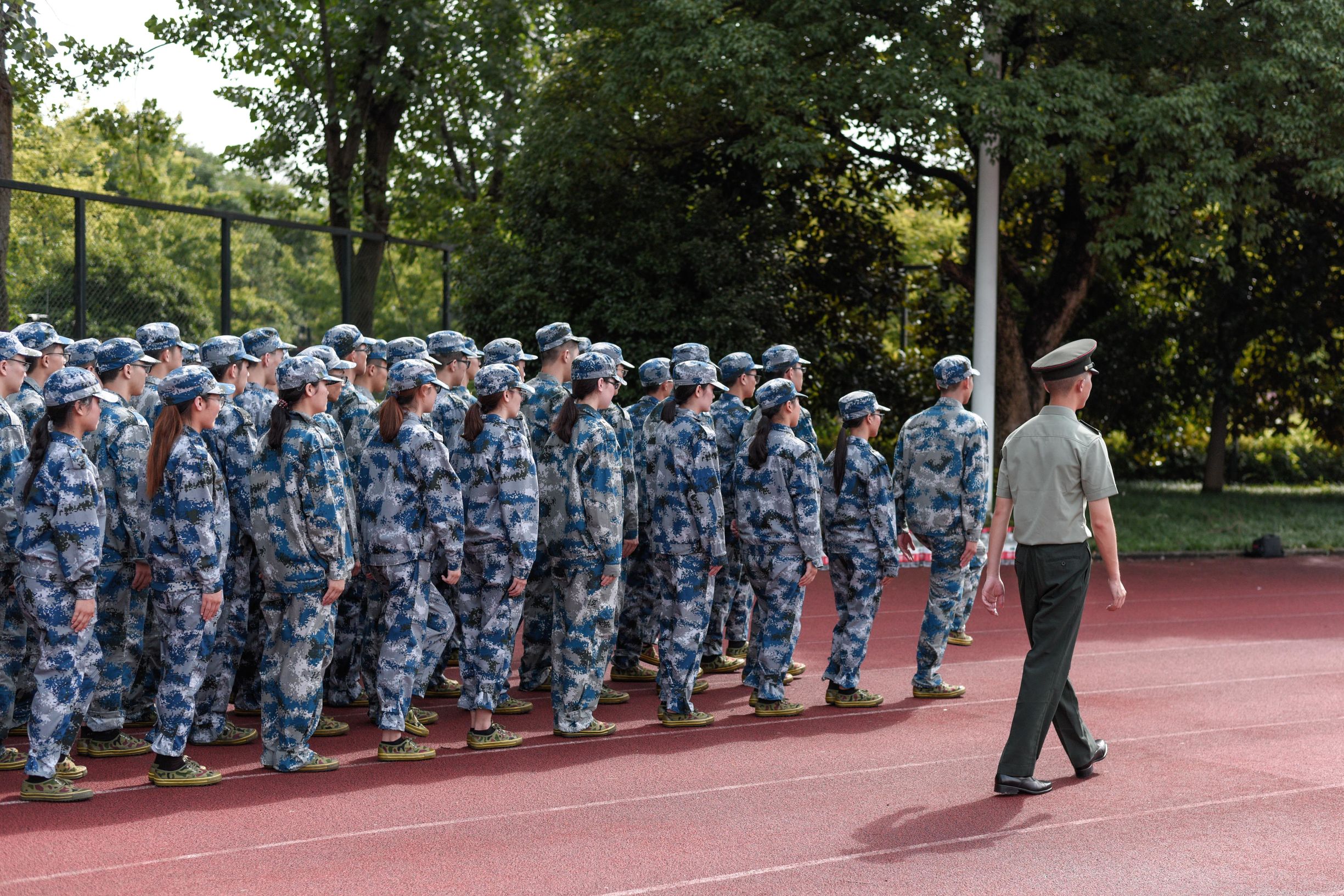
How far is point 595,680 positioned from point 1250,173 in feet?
44.0

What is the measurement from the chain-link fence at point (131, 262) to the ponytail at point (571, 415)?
5993 millimetres

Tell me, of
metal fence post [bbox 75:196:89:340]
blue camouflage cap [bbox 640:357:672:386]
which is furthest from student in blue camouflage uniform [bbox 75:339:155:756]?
metal fence post [bbox 75:196:89:340]

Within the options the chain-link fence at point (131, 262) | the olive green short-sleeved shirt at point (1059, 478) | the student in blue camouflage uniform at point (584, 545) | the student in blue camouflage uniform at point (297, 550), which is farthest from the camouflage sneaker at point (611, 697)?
the chain-link fence at point (131, 262)

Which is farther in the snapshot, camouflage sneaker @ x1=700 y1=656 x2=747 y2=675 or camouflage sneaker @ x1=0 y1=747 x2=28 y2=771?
camouflage sneaker @ x1=700 y1=656 x2=747 y2=675

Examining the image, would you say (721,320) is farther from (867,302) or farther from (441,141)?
(441,141)

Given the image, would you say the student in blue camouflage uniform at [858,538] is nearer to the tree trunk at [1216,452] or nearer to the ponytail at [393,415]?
the ponytail at [393,415]

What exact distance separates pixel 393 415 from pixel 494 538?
3.13 ft

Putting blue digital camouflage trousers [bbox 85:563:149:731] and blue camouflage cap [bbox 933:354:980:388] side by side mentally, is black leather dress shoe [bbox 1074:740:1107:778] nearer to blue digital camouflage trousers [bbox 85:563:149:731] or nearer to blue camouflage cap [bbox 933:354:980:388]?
blue camouflage cap [bbox 933:354:980:388]

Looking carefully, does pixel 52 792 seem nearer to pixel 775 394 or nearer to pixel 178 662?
→ pixel 178 662

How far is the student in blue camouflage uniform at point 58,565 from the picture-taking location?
6.39 metres

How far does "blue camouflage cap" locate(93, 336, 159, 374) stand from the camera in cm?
745

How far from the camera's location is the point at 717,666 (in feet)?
32.8

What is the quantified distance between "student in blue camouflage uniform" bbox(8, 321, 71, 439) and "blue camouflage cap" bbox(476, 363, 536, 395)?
2664 mm

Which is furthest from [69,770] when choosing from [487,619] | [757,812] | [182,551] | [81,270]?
[81,270]
